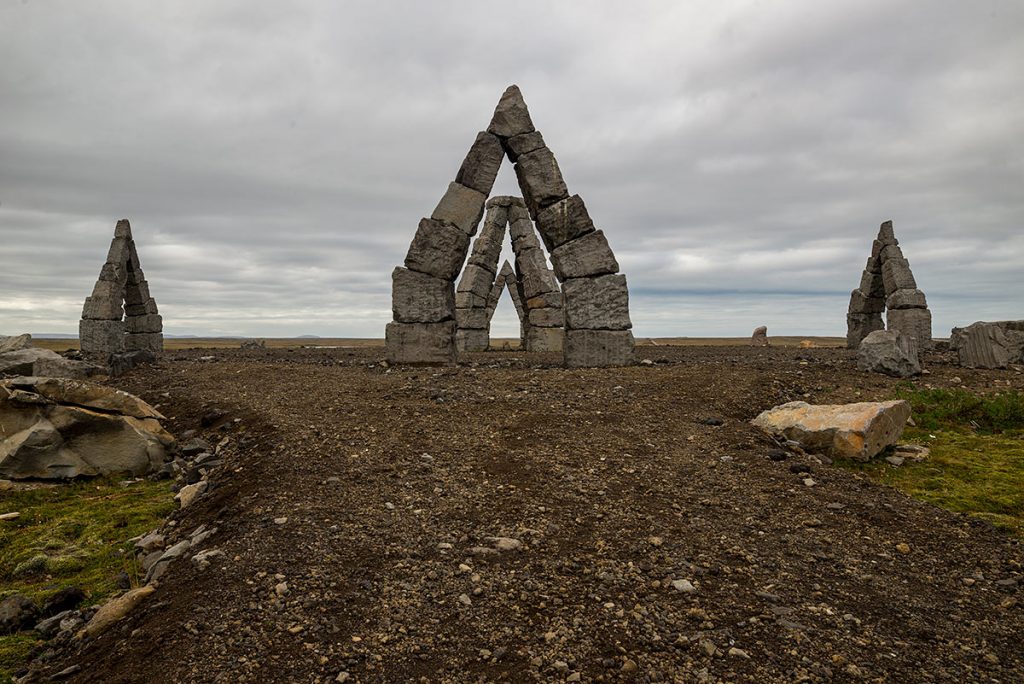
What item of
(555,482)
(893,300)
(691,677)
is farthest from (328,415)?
(893,300)

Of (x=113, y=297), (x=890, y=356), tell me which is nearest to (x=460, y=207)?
(x=890, y=356)

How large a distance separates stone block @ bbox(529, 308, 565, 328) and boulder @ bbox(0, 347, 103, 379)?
15078 millimetres

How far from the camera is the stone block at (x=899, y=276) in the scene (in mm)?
21000

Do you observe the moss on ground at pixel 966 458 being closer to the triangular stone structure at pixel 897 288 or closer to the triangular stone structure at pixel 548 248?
the triangular stone structure at pixel 548 248

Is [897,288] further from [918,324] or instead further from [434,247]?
[434,247]

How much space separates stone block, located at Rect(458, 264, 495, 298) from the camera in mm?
26078

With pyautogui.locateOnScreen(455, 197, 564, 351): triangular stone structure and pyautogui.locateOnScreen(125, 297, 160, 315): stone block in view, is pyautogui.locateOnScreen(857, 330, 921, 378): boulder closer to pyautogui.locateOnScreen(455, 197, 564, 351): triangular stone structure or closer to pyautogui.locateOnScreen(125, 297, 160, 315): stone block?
pyautogui.locateOnScreen(455, 197, 564, 351): triangular stone structure

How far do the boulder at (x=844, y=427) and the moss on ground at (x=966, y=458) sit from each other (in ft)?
0.71

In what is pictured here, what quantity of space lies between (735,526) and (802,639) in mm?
1742

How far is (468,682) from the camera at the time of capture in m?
3.71

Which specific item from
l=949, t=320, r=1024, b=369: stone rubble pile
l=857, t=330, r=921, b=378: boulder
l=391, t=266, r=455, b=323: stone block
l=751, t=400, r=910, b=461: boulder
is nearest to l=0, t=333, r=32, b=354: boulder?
l=391, t=266, r=455, b=323: stone block

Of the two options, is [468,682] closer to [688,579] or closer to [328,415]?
[688,579]

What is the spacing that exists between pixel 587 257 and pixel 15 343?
15.2 m

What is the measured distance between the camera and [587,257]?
46.4ft
